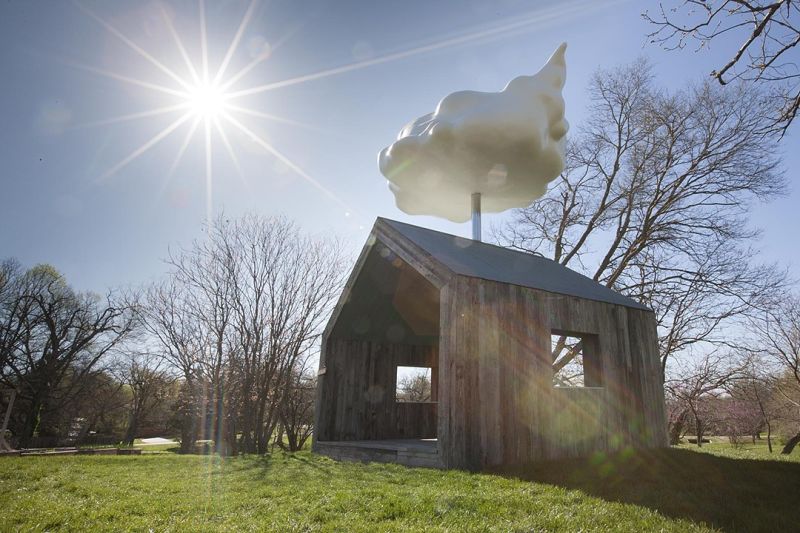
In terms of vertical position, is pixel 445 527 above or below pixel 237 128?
below

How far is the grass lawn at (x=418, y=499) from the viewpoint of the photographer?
3818 millimetres

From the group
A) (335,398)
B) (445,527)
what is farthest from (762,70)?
(335,398)

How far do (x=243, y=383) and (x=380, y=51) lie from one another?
1085 cm

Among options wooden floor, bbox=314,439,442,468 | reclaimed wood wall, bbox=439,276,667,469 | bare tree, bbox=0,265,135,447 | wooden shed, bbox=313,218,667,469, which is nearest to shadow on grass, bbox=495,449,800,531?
reclaimed wood wall, bbox=439,276,667,469

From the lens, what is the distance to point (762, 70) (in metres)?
3.89

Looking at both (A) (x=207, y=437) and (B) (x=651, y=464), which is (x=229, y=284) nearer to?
(A) (x=207, y=437)

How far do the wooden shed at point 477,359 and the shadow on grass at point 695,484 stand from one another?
28.7 inches

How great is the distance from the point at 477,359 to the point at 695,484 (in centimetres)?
324

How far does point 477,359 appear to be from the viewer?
7.35 metres

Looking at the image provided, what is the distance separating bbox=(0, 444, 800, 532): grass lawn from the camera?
3818mm

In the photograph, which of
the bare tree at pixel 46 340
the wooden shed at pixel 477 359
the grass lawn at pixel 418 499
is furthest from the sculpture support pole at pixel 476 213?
the bare tree at pixel 46 340

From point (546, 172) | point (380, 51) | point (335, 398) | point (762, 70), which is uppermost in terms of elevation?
point (380, 51)

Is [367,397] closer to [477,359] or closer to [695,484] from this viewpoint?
[477,359]

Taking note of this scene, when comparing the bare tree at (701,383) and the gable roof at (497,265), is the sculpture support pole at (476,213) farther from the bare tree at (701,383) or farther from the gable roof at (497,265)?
the bare tree at (701,383)
